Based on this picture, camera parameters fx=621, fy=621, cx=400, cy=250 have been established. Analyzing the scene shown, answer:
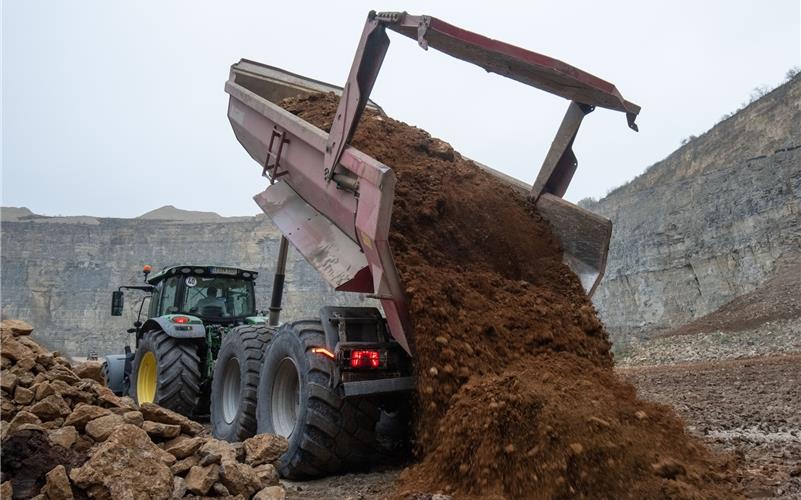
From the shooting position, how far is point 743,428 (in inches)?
197

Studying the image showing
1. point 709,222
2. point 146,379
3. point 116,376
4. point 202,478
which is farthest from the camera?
point 709,222

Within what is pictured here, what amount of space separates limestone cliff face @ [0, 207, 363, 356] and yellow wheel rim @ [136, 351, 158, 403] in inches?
1114

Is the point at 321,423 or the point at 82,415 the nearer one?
the point at 82,415

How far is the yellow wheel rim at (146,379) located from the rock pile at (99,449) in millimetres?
3010

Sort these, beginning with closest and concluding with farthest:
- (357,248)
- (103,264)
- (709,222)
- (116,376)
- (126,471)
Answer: (126,471) → (357,248) → (116,376) → (709,222) → (103,264)

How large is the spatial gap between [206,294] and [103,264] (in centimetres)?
3401

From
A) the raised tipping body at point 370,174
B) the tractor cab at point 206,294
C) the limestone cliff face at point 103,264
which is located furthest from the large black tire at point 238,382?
the limestone cliff face at point 103,264

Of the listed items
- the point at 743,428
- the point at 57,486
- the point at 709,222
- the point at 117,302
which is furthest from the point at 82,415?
the point at 709,222

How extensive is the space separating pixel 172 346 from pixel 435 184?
3750mm

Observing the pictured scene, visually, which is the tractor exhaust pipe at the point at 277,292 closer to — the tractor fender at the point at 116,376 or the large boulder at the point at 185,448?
the large boulder at the point at 185,448

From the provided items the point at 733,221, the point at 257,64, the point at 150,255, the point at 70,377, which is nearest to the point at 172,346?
the point at 70,377

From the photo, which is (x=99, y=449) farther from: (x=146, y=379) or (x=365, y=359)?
(x=146, y=379)

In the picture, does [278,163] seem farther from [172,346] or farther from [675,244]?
[675,244]

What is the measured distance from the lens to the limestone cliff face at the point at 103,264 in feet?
120
